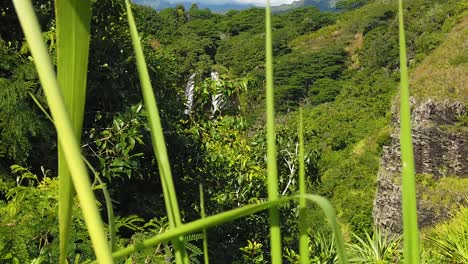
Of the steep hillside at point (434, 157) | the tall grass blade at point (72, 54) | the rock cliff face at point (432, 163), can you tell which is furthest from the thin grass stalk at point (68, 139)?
the rock cliff face at point (432, 163)

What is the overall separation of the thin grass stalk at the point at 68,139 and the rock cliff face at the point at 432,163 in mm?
13599

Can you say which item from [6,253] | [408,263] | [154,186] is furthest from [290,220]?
[408,263]

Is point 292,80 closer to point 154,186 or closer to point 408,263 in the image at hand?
point 154,186

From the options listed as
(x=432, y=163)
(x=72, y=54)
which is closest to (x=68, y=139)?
(x=72, y=54)

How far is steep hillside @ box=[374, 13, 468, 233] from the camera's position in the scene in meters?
12.9

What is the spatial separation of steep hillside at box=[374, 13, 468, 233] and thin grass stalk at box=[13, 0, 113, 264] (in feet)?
43.5

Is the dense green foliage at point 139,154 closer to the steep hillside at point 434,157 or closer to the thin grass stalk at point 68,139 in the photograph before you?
the thin grass stalk at point 68,139

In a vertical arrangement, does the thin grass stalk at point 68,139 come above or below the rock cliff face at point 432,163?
above

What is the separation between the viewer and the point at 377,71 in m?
24.7

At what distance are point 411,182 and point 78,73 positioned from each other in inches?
3.9

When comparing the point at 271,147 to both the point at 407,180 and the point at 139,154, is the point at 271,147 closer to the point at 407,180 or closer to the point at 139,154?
the point at 407,180

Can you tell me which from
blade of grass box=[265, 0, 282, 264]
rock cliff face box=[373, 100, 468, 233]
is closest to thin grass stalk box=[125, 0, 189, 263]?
blade of grass box=[265, 0, 282, 264]

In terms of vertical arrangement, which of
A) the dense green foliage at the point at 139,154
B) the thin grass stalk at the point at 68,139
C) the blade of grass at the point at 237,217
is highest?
the thin grass stalk at the point at 68,139

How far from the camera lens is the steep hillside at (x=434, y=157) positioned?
42.4 ft
